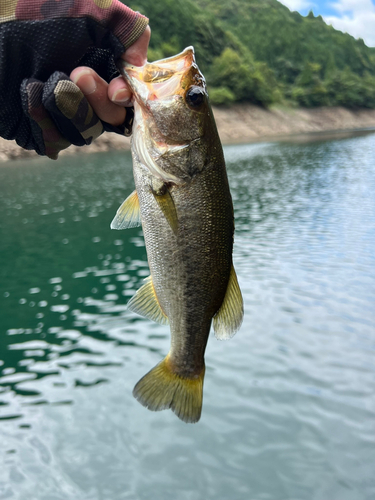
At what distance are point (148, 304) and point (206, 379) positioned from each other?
662 centimetres

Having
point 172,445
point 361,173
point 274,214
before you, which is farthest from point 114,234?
point 361,173

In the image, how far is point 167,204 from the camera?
2.61 metres

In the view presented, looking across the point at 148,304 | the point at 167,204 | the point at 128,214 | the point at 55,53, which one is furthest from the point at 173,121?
the point at 148,304

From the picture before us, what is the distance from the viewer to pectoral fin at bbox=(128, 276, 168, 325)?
117 inches

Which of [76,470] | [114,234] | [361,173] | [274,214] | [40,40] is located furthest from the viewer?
[361,173]

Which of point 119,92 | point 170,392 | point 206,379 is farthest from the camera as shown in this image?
point 206,379

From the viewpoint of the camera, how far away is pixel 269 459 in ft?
23.3

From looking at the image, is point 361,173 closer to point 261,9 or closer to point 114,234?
point 114,234

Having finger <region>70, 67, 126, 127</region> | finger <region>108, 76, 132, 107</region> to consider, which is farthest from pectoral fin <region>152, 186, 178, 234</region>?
finger <region>70, 67, 126, 127</region>

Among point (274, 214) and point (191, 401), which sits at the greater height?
point (191, 401)

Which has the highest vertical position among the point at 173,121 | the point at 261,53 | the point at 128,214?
the point at 261,53

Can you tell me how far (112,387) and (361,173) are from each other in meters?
28.1

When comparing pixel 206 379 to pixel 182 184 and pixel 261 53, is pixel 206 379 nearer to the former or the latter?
pixel 182 184

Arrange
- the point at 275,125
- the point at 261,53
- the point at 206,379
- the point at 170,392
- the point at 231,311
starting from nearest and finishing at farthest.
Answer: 1. the point at 231,311
2. the point at 170,392
3. the point at 206,379
4. the point at 275,125
5. the point at 261,53
